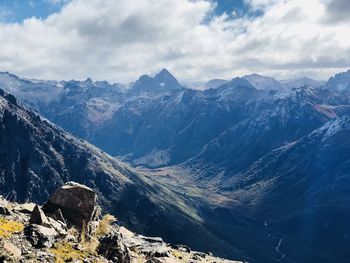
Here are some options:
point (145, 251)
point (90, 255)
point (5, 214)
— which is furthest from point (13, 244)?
point (145, 251)

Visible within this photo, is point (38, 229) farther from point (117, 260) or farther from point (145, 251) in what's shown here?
point (145, 251)

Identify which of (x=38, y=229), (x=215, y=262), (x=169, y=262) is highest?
(x=38, y=229)

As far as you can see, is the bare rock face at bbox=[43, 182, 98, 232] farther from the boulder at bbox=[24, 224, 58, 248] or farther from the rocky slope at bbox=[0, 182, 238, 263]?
the boulder at bbox=[24, 224, 58, 248]

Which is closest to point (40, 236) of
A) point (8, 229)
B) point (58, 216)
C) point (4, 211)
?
point (8, 229)

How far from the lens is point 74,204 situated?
3978 cm

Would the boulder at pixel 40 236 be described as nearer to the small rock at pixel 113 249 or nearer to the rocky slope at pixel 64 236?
the rocky slope at pixel 64 236

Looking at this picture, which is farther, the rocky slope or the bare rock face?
the bare rock face

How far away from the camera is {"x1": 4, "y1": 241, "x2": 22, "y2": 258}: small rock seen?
82.2 ft

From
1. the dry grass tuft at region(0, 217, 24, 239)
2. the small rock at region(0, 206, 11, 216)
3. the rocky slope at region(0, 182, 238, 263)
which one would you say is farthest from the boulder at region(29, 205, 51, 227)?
the small rock at region(0, 206, 11, 216)

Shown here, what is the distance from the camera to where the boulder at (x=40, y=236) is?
28547 mm

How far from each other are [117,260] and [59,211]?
26.8ft

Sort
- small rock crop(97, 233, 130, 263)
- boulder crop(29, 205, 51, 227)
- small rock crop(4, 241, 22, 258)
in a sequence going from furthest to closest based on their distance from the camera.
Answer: boulder crop(29, 205, 51, 227)
small rock crop(97, 233, 130, 263)
small rock crop(4, 241, 22, 258)

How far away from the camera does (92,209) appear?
39.8 metres

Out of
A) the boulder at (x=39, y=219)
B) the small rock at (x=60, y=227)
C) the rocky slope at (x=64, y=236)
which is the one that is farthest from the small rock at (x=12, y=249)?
the boulder at (x=39, y=219)
